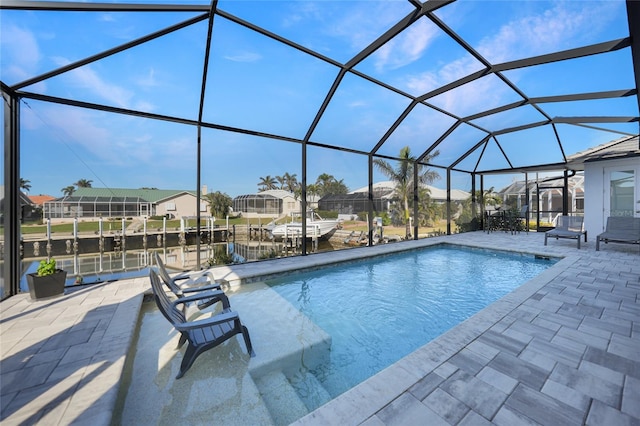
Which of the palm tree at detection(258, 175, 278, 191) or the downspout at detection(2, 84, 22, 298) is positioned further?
the palm tree at detection(258, 175, 278, 191)

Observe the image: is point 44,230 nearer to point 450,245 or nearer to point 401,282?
point 401,282

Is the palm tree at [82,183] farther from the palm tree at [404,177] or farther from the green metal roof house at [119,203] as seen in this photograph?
the palm tree at [404,177]

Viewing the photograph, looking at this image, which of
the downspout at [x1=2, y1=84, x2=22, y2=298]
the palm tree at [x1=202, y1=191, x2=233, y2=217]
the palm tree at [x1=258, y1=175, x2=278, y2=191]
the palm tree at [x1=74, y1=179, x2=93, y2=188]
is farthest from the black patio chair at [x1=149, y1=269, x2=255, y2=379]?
the palm tree at [x1=258, y1=175, x2=278, y2=191]

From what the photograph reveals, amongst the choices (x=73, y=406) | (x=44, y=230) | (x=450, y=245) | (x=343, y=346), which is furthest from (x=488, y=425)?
(x=44, y=230)

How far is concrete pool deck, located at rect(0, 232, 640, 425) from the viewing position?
5.71 ft

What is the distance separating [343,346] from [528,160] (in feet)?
39.9

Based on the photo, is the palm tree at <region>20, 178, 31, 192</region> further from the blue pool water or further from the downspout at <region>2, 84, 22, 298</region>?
the blue pool water

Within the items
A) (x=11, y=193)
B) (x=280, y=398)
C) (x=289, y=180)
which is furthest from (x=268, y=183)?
(x=280, y=398)

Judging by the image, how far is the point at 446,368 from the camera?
7.22ft

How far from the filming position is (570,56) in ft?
15.5

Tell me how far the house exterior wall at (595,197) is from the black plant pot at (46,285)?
14.7 metres

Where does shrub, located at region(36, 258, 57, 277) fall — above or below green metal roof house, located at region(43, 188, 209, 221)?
below

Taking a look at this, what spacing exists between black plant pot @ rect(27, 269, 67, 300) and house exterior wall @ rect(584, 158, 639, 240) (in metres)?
14.7

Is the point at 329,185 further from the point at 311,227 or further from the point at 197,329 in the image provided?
the point at 197,329
